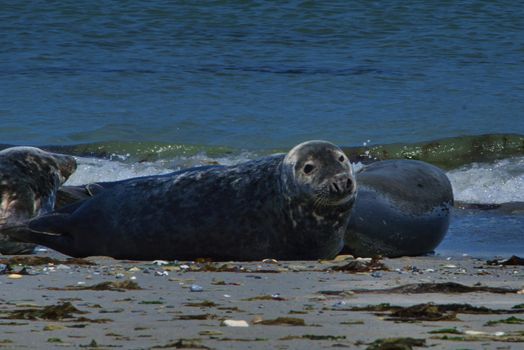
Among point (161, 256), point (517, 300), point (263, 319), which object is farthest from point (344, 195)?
point (263, 319)

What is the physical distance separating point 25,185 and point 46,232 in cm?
54

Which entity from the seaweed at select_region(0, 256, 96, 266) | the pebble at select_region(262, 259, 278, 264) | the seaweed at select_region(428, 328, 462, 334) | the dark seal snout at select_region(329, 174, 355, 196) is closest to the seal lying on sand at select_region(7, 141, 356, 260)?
the dark seal snout at select_region(329, 174, 355, 196)

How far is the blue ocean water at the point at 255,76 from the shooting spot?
16406mm

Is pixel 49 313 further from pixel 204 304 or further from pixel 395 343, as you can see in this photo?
pixel 395 343

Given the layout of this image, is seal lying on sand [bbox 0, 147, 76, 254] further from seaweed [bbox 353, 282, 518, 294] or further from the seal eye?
seaweed [bbox 353, 282, 518, 294]

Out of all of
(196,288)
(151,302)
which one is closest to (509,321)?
(151,302)

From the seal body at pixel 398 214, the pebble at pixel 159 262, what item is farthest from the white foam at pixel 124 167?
the pebble at pixel 159 262

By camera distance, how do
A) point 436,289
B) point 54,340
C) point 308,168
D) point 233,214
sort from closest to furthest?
point 54,340
point 436,289
point 308,168
point 233,214

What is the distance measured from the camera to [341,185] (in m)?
6.89

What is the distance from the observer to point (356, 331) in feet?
13.3

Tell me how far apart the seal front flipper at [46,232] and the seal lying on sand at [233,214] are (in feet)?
0.06

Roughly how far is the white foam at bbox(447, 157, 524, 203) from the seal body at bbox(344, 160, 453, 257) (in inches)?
120

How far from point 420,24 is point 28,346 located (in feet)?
63.2

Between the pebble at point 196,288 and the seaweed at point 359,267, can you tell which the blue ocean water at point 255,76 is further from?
the pebble at point 196,288
